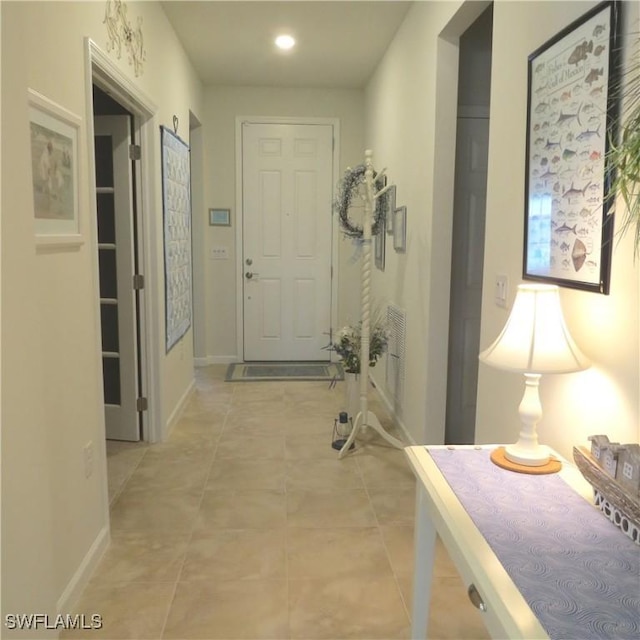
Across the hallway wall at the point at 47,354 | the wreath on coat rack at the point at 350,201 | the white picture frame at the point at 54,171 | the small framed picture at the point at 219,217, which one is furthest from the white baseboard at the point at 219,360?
the white picture frame at the point at 54,171

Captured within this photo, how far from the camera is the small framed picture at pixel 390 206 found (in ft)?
13.3

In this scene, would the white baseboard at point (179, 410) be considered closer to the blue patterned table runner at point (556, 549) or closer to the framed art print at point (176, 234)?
the framed art print at point (176, 234)

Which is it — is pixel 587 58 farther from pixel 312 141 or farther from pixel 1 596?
pixel 312 141

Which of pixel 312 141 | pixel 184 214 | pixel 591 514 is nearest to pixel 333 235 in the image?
pixel 312 141

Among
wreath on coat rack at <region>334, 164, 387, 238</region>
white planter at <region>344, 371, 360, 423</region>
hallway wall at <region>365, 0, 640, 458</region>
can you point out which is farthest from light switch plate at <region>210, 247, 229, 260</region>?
white planter at <region>344, 371, 360, 423</region>

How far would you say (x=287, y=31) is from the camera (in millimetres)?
4016

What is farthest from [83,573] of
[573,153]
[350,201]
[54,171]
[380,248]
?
[380,248]

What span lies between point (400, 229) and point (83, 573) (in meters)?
2.70

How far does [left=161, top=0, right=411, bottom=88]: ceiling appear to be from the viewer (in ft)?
11.8

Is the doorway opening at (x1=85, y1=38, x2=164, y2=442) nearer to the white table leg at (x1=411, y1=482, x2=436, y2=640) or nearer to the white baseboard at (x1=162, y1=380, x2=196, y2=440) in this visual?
the white baseboard at (x1=162, y1=380, x2=196, y2=440)

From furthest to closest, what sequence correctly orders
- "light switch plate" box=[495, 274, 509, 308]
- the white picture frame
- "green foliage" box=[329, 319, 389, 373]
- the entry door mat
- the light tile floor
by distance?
the entry door mat, "green foliage" box=[329, 319, 389, 373], "light switch plate" box=[495, 274, 509, 308], the light tile floor, the white picture frame

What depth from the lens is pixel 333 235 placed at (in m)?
5.74

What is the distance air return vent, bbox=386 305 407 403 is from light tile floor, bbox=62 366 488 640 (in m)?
0.42

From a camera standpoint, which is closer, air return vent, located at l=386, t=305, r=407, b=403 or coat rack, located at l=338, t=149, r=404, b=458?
coat rack, located at l=338, t=149, r=404, b=458
